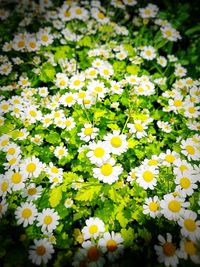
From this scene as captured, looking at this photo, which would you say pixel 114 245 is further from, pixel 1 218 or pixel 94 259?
pixel 1 218

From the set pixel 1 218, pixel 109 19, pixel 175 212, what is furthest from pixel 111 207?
pixel 109 19

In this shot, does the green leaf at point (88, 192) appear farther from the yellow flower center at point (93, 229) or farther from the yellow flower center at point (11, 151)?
the yellow flower center at point (11, 151)

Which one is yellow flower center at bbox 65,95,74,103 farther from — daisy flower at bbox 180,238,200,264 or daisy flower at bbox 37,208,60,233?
daisy flower at bbox 180,238,200,264

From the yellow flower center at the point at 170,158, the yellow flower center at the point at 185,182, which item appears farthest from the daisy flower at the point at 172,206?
the yellow flower center at the point at 170,158

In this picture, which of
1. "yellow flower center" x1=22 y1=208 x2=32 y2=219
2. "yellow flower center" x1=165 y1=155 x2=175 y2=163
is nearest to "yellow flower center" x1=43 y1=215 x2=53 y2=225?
"yellow flower center" x1=22 y1=208 x2=32 y2=219

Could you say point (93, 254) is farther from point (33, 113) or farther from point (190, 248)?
point (33, 113)

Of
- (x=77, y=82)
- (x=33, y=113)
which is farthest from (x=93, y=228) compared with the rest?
(x=77, y=82)
